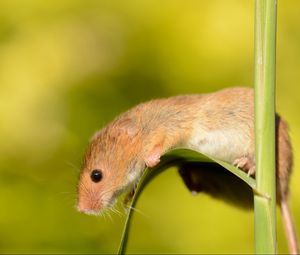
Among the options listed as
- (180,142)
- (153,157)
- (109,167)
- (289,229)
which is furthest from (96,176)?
(289,229)

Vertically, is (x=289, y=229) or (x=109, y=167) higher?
(x=109, y=167)

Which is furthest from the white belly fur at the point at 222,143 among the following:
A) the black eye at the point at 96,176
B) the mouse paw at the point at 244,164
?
the black eye at the point at 96,176

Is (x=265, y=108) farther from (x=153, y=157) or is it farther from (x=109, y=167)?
(x=109, y=167)

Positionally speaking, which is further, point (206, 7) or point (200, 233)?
point (206, 7)

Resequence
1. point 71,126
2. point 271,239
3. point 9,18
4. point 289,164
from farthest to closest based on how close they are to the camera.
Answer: point 9,18 < point 71,126 < point 289,164 < point 271,239

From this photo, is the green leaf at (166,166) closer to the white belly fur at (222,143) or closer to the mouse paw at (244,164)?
the mouse paw at (244,164)

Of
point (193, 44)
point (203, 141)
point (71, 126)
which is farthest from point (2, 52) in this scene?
point (203, 141)

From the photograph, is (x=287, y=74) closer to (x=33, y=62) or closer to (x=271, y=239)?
(x=33, y=62)

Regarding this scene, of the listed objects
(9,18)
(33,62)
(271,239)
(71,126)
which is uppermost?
(9,18)
